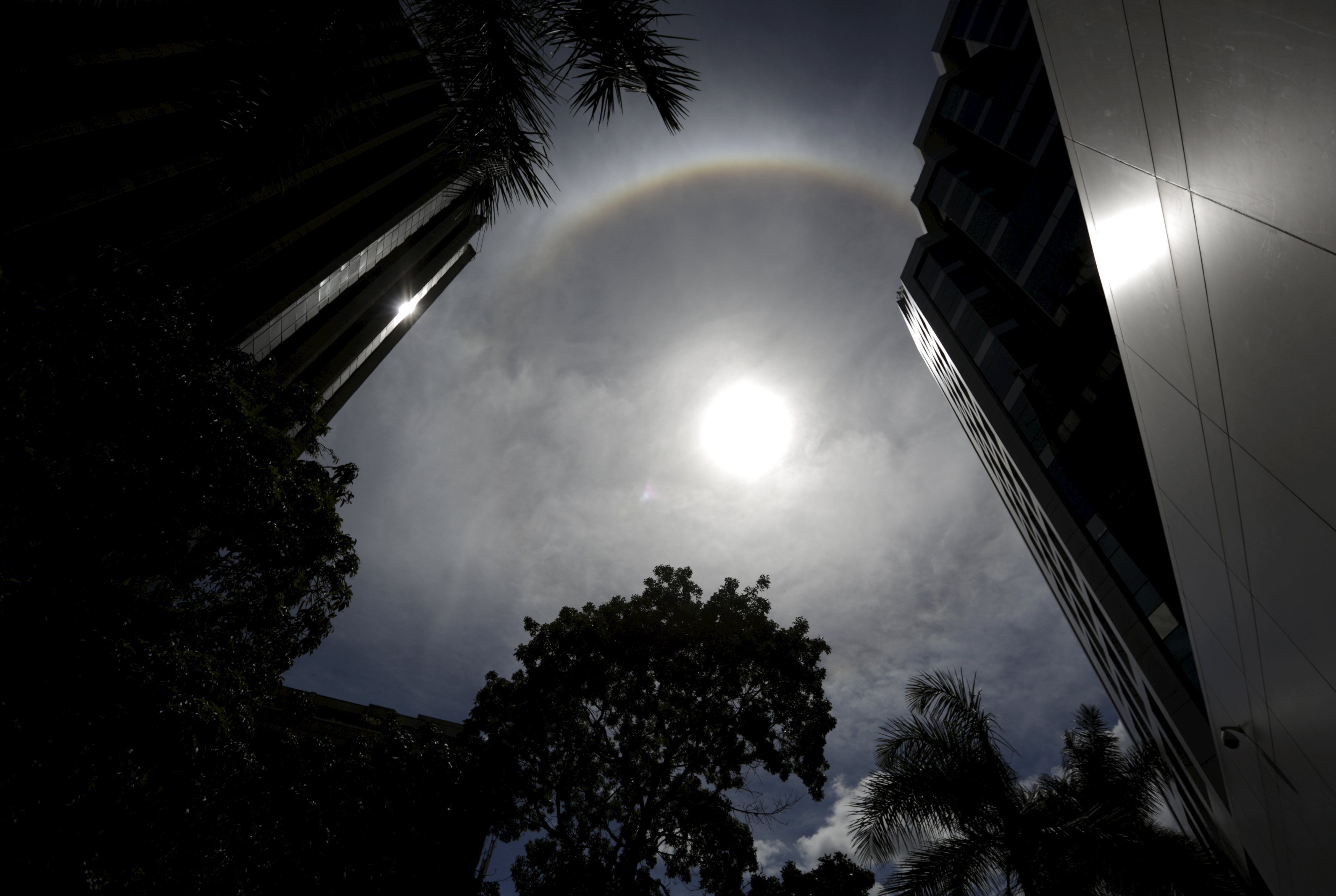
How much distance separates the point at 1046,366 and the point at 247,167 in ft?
91.4

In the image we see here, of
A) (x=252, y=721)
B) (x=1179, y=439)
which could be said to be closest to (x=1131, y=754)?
(x=1179, y=439)

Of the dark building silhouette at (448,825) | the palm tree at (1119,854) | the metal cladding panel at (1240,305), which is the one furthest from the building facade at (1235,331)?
the dark building silhouette at (448,825)

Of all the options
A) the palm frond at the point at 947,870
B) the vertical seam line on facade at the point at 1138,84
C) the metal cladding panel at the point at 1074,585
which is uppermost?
the metal cladding panel at the point at 1074,585

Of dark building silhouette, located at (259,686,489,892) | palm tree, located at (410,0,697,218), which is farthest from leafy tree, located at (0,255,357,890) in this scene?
palm tree, located at (410,0,697,218)

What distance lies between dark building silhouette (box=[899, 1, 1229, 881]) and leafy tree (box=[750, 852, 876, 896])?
11132mm

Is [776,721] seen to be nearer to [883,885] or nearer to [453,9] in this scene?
[883,885]

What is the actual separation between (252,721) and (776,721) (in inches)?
503

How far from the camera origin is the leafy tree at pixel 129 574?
6484mm

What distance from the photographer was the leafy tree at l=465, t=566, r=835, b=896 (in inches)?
567

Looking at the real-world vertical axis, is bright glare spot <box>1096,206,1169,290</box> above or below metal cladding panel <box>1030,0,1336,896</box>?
above

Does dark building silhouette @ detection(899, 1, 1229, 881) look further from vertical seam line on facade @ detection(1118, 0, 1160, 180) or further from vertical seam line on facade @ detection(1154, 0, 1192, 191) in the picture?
vertical seam line on facade @ detection(1154, 0, 1192, 191)

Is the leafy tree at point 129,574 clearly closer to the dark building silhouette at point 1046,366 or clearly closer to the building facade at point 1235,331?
the building facade at point 1235,331

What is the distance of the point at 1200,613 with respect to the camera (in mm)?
6578

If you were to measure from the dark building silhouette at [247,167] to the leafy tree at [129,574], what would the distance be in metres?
1.71
